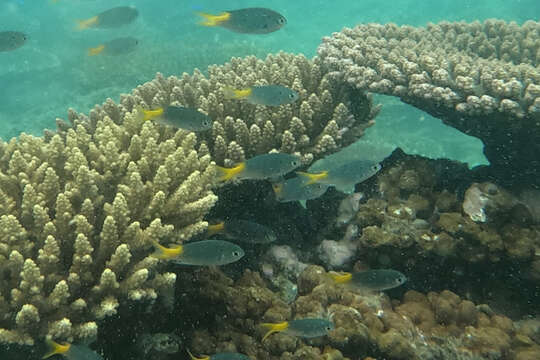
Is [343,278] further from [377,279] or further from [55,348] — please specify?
[55,348]

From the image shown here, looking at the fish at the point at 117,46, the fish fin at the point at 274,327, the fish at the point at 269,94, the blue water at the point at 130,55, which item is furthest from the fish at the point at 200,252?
the blue water at the point at 130,55

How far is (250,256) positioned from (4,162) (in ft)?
8.89

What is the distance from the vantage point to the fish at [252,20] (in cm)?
469

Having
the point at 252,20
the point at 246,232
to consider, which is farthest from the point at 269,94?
the point at 246,232

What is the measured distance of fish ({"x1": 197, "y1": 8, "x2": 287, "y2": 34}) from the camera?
4.69 metres

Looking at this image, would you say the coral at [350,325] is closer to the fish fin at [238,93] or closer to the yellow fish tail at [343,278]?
the yellow fish tail at [343,278]

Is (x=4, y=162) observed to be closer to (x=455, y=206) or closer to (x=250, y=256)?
(x=250, y=256)

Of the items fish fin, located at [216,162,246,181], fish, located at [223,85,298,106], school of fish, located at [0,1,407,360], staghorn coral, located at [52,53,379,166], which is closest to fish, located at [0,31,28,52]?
staghorn coral, located at [52,53,379,166]

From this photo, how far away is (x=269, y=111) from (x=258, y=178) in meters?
1.25

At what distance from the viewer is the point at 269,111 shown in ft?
15.5

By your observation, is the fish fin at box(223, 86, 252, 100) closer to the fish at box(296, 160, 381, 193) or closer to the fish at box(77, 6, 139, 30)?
the fish at box(296, 160, 381, 193)

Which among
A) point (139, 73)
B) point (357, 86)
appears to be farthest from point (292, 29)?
point (357, 86)

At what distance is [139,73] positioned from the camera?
16.1 meters

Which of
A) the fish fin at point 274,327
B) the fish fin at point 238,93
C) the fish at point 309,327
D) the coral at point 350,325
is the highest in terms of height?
the fish fin at point 238,93
